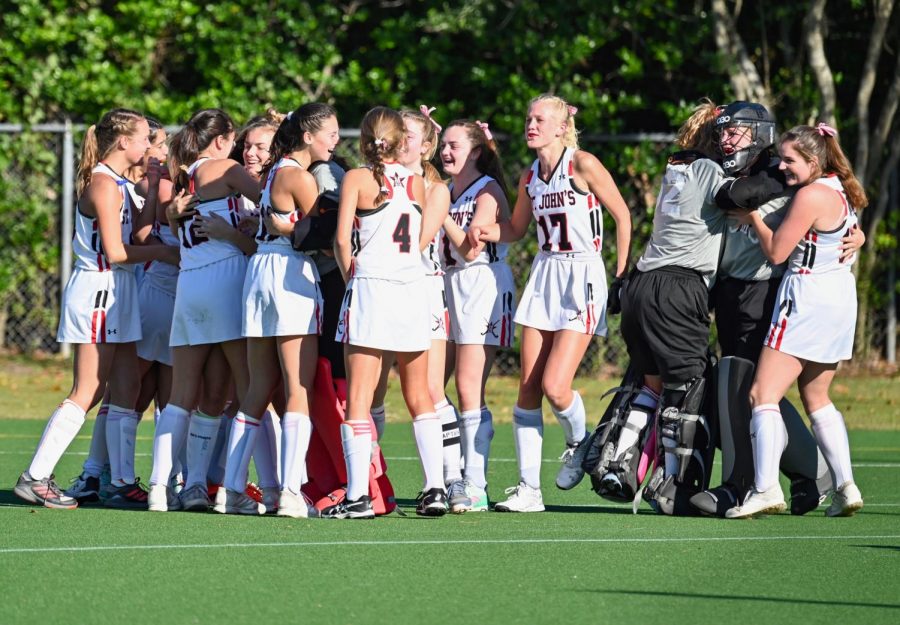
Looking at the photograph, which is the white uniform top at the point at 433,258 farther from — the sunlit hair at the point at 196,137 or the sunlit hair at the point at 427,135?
the sunlit hair at the point at 196,137

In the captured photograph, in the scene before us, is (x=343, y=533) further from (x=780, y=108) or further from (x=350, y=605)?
(x=780, y=108)

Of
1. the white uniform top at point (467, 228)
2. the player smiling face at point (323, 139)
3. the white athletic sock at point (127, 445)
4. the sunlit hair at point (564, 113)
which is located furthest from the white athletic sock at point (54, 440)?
the sunlit hair at point (564, 113)

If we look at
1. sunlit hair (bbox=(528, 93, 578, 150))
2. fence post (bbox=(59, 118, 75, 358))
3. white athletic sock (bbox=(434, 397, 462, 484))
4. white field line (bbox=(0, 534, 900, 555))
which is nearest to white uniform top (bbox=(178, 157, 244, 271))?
white athletic sock (bbox=(434, 397, 462, 484))

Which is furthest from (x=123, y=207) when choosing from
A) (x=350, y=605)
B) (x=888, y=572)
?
(x=888, y=572)

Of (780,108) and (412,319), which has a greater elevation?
(780,108)

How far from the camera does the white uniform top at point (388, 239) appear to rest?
6.98 metres

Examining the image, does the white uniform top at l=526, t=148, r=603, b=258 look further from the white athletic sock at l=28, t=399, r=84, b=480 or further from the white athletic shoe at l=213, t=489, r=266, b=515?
the white athletic sock at l=28, t=399, r=84, b=480

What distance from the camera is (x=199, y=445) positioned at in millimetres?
7504

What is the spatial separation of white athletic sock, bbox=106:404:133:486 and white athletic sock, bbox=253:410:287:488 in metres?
0.78

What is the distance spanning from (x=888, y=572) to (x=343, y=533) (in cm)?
243

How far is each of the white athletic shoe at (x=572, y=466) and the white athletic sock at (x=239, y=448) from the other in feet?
5.57

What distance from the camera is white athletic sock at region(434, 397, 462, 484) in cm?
758

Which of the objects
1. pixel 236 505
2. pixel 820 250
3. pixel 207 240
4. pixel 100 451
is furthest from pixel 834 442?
pixel 100 451

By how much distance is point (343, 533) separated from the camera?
655cm
